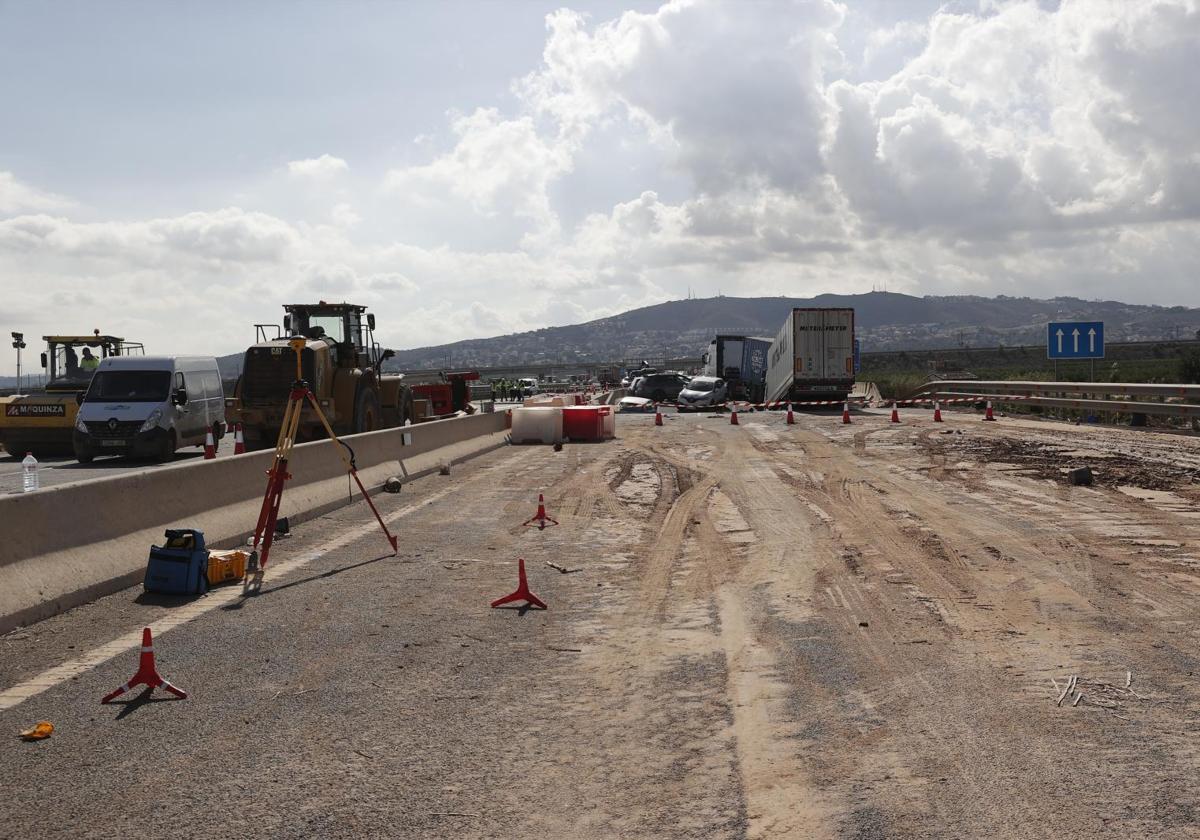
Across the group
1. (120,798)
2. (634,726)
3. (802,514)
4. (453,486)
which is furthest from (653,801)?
(453,486)

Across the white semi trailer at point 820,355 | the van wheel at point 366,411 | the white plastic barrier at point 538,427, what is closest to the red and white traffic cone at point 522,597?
the van wheel at point 366,411

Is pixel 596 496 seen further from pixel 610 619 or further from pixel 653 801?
pixel 653 801

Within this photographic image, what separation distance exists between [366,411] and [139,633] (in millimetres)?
15023

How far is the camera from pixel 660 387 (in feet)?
178

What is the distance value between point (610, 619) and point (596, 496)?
7.79 metres

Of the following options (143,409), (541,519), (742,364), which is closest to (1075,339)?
(541,519)

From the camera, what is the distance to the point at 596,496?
1559cm

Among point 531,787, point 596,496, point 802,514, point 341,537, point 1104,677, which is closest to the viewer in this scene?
point 531,787

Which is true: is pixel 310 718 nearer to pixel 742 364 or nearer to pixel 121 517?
pixel 121 517

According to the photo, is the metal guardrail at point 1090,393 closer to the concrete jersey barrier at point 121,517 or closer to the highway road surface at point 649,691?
the highway road surface at point 649,691

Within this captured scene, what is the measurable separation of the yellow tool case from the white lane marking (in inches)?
5.2

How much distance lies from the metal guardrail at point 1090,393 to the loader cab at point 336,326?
17.8 metres

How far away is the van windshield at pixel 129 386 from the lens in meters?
23.3

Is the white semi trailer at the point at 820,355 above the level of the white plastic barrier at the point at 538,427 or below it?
above
